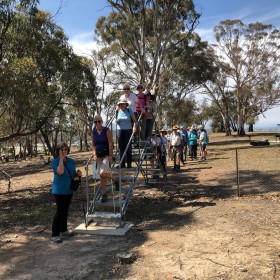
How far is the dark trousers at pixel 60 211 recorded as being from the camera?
218 inches

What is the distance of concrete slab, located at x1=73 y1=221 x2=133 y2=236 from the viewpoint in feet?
19.1

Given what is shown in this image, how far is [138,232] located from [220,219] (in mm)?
1519

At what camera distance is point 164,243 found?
17.2 ft

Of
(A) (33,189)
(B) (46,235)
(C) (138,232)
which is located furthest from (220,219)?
(A) (33,189)

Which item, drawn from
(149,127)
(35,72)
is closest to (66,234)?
(149,127)

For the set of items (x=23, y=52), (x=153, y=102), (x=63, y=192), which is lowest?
(x=63, y=192)

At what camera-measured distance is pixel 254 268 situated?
422 cm

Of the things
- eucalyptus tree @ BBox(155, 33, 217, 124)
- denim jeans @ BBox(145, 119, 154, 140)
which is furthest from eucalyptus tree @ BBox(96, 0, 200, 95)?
denim jeans @ BBox(145, 119, 154, 140)

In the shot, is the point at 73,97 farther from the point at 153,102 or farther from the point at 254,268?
the point at 254,268

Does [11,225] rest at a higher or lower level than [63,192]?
→ lower

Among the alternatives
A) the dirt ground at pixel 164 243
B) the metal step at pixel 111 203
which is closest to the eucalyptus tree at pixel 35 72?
the dirt ground at pixel 164 243

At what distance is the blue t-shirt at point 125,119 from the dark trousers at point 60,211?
2.59 meters

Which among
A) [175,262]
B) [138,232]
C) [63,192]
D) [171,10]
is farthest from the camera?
[171,10]

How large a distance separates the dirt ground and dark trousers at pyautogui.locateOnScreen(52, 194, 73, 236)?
0.83ft
